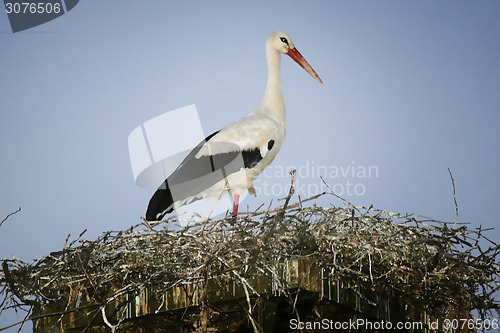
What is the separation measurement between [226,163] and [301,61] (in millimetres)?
946

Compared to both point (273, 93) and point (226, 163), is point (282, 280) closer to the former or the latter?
point (226, 163)

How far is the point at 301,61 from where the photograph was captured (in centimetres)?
327

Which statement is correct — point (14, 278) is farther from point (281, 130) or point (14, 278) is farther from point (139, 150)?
point (281, 130)

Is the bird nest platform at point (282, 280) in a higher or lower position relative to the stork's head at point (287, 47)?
lower

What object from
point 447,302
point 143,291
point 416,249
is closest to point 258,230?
point 143,291

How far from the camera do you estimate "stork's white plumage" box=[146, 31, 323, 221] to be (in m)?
2.65

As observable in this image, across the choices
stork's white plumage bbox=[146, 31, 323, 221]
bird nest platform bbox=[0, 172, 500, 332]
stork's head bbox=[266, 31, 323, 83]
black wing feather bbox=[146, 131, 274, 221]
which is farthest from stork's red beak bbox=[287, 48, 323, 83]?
bird nest platform bbox=[0, 172, 500, 332]

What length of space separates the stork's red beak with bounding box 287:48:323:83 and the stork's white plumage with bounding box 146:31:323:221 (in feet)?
1.42

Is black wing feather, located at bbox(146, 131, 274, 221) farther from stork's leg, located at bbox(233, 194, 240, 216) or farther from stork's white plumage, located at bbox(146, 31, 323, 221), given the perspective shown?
stork's leg, located at bbox(233, 194, 240, 216)

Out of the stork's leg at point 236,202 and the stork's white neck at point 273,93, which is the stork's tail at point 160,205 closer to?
the stork's leg at point 236,202

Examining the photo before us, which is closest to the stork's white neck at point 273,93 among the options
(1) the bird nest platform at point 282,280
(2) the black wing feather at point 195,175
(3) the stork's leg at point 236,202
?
(2) the black wing feather at point 195,175

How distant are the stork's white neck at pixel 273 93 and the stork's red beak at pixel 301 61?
83 mm

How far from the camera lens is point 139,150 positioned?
8.27ft

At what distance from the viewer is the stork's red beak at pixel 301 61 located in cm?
323
